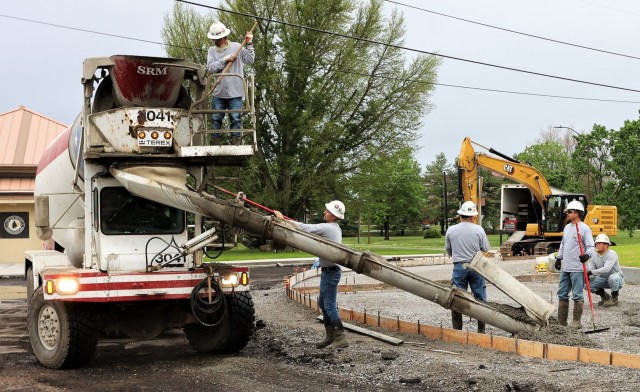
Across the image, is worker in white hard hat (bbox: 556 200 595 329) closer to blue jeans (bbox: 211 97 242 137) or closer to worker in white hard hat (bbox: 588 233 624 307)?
worker in white hard hat (bbox: 588 233 624 307)

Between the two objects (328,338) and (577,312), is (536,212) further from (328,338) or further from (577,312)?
(328,338)

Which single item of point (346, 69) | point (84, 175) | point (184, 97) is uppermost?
point (346, 69)

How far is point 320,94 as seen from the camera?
130 feet

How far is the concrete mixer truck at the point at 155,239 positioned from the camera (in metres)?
9.76

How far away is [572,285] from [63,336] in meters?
7.20

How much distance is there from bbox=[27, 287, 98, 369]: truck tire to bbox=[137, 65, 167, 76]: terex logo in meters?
3.01

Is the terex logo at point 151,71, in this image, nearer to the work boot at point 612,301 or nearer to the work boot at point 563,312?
the work boot at point 563,312

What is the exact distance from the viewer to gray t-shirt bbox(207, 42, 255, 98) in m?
11.2

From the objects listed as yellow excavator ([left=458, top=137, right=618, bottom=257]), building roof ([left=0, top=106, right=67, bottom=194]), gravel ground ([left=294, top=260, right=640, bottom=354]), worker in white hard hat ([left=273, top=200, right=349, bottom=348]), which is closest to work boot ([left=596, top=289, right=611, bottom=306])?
gravel ground ([left=294, top=260, right=640, bottom=354])

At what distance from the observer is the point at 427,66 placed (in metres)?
41.8

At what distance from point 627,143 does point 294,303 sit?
4258 centimetres

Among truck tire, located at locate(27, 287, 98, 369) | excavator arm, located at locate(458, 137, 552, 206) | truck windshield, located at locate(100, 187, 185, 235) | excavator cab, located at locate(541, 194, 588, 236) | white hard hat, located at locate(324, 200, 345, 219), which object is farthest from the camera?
excavator cab, located at locate(541, 194, 588, 236)

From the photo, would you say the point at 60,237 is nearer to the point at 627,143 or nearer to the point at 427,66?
the point at 427,66

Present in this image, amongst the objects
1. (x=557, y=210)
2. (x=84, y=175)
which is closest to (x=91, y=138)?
(x=84, y=175)
